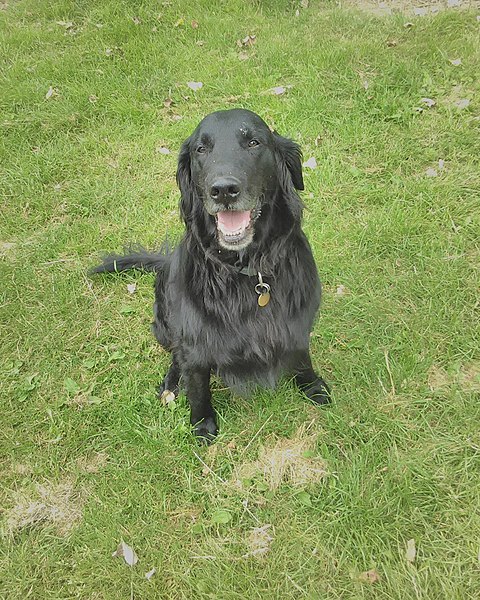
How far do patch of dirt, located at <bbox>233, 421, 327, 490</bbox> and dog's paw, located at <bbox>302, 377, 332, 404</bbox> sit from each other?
0.19m

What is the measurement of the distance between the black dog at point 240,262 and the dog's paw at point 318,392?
8.2 inches

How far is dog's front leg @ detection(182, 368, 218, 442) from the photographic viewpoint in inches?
94.6

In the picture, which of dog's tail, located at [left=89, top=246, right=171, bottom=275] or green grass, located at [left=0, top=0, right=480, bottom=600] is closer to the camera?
green grass, located at [left=0, top=0, right=480, bottom=600]

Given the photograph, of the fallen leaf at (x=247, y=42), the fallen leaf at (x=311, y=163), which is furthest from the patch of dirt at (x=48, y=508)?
the fallen leaf at (x=247, y=42)

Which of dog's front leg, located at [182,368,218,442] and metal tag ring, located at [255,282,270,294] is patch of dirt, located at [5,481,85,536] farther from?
metal tag ring, located at [255,282,270,294]

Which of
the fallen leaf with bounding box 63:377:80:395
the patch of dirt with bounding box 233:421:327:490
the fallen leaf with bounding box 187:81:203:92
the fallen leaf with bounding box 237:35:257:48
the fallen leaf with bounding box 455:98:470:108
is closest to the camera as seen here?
the patch of dirt with bounding box 233:421:327:490

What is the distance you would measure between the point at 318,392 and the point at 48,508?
1446mm

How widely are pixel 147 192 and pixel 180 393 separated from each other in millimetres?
1901

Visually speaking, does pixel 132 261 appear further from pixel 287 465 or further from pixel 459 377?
pixel 459 377

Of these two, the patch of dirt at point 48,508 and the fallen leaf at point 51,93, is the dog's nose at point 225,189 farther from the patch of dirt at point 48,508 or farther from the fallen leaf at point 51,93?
the fallen leaf at point 51,93

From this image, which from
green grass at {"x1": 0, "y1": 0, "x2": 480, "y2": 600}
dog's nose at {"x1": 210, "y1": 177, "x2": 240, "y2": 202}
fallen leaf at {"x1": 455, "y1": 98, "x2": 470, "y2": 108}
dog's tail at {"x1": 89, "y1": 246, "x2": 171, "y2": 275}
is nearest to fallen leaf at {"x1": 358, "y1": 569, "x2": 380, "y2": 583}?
green grass at {"x1": 0, "y1": 0, "x2": 480, "y2": 600}

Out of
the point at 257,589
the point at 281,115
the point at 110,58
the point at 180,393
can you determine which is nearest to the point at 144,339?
the point at 180,393

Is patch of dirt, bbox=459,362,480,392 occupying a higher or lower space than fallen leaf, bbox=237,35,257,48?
lower

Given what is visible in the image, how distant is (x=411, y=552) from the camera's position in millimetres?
A: 2059
